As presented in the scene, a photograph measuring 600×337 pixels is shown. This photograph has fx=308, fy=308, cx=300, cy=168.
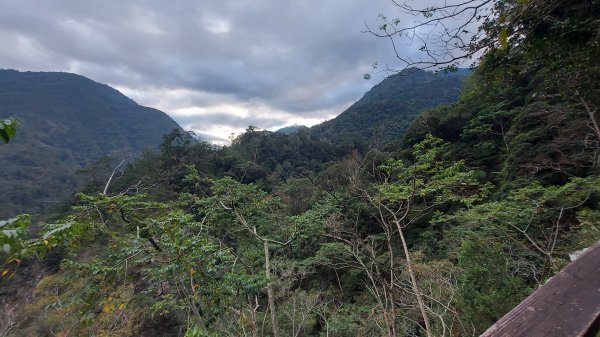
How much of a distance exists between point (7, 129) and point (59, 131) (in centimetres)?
9546

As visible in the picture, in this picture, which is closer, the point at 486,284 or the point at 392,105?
the point at 486,284

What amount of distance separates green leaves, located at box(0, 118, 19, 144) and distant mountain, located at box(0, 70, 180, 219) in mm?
43961

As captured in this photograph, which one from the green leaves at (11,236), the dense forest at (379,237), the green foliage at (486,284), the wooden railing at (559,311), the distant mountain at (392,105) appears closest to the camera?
the wooden railing at (559,311)

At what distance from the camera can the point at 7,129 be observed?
1.22 meters

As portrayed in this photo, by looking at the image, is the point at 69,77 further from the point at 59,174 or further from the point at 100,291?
the point at 100,291

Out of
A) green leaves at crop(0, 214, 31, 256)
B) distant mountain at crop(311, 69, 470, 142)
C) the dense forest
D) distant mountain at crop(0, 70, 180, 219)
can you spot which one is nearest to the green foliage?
the dense forest

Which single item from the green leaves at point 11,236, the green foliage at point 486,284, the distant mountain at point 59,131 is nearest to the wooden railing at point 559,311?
the green leaves at point 11,236

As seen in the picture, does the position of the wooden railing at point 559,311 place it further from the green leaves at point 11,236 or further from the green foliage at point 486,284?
the green foliage at point 486,284

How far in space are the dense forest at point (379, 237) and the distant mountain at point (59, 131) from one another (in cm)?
3591

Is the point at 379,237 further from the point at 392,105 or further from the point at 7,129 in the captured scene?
the point at 392,105

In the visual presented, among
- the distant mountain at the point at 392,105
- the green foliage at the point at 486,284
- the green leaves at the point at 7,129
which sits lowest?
the green foliage at the point at 486,284

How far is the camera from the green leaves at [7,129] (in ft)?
3.95

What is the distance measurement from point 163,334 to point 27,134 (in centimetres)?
7845

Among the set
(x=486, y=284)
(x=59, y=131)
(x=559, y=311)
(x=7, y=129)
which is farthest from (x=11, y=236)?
(x=59, y=131)
